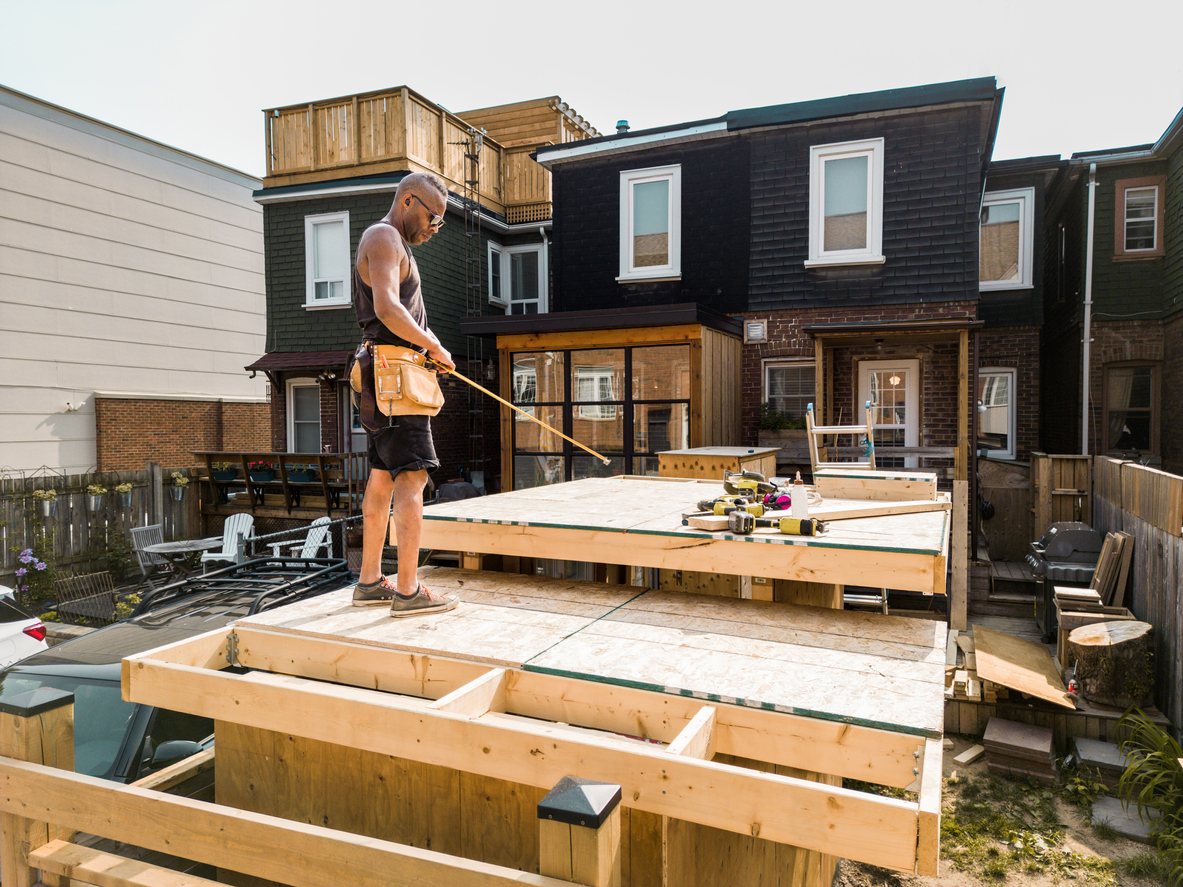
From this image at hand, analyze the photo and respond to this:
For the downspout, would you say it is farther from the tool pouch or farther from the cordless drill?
the tool pouch

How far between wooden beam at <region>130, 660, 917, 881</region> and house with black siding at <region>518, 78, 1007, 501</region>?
8779 mm

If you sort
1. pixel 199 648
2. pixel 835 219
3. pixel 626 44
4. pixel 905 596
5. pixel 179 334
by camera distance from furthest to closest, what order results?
pixel 179 334 → pixel 626 44 → pixel 835 219 → pixel 905 596 → pixel 199 648

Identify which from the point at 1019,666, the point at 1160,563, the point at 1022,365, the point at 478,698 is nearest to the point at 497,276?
the point at 1022,365

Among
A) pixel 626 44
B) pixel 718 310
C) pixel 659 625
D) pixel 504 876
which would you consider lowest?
pixel 504 876

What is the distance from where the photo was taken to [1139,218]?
1336 cm

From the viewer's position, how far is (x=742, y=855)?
113 inches

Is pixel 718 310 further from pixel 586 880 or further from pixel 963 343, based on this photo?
pixel 586 880

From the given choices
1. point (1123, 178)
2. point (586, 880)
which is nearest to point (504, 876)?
point (586, 880)

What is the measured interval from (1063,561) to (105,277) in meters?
19.1

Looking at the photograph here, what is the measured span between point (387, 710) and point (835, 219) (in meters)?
11.7

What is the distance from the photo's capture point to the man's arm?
3010 millimetres

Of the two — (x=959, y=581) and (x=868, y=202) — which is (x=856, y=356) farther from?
(x=959, y=581)

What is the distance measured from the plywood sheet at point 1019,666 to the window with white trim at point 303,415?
13.6 meters

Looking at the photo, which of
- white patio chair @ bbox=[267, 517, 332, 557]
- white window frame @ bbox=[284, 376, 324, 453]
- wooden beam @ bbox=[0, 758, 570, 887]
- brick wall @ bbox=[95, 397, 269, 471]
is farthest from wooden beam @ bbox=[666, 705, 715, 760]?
brick wall @ bbox=[95, 397, 269, 471]
